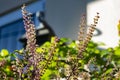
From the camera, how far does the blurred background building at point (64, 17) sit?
536 centimetres

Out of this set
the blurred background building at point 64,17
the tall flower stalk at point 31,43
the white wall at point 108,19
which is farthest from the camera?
the blurred background building at point 64,17

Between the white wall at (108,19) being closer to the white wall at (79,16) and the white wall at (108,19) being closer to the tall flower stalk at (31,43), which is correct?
the white wall at (79,16)

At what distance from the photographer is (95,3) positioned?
5648mm

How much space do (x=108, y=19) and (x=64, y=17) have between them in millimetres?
1085

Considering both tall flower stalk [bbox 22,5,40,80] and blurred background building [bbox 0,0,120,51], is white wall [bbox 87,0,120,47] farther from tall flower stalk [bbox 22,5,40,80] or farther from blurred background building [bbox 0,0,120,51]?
tall flower stalk [bbox 22,5,40,80]

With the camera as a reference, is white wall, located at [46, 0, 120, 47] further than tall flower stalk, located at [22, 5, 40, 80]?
Yes

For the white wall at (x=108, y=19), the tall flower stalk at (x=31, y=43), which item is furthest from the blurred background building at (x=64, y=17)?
the tall flower stalk at (x=31, y=43)

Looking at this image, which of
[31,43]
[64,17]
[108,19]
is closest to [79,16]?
[64,17]

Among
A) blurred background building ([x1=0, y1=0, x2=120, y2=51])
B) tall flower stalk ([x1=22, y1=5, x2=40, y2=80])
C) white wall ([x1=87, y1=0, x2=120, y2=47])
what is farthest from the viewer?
blurred background building ([x1=0, y1=0, x2=120, y2=51])

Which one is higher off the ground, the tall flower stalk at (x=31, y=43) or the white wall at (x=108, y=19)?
the white wall at (x=108, y=19)

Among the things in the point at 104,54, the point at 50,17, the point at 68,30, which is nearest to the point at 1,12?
the point at 50,17

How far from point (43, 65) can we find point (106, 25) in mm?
3856

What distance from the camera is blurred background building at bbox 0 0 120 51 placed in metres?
5.36

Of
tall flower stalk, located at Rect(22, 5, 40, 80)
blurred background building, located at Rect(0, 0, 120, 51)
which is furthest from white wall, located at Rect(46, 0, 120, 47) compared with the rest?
tall flower stalk, located at Rect(22, 5, 40, 80)
